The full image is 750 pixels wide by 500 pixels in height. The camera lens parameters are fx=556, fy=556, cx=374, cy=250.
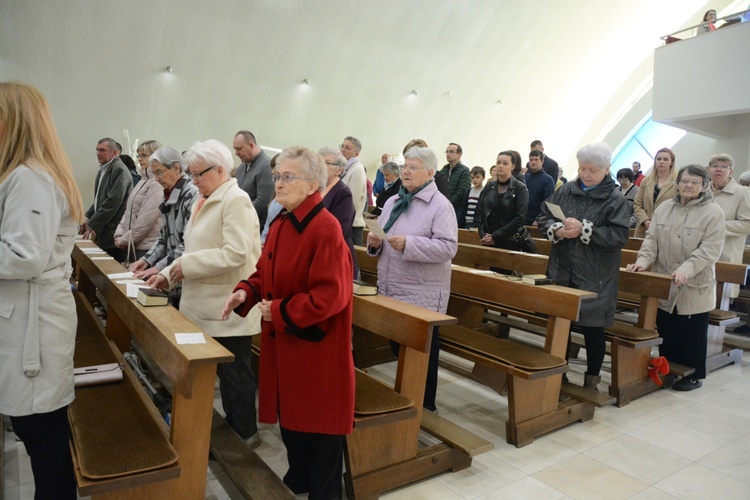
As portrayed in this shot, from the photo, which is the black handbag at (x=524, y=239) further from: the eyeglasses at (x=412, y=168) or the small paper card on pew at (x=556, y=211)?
the eyeglasses at (x=412, y=168)

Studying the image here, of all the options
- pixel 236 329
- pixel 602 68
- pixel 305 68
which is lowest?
pixel 236 329

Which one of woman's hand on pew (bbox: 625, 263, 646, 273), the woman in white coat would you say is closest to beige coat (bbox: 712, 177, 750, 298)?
woman's hand on pew (bbox: 625, 263, 646, 273)

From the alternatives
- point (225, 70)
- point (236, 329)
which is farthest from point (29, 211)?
point (225, 70)

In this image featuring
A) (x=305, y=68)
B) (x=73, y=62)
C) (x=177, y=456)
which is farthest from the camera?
(x=305, y=68)

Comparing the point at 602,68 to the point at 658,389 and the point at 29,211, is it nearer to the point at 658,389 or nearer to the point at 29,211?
the point at 658,389

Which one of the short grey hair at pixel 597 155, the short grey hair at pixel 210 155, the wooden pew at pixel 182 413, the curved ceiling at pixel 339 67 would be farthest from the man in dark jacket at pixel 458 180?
the curved ceiling at pixel 339 67

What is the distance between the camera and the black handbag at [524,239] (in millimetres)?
4660

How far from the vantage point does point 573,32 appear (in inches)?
514

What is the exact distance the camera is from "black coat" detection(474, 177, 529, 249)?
4570 mm

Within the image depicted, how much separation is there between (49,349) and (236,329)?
3.24ft

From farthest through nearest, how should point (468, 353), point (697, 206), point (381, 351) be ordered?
point (381, 351), point (697, 206), point (468, 353)

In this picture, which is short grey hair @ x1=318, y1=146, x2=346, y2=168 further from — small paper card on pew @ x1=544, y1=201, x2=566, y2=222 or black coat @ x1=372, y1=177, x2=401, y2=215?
black coat @ x1=372, y1=177, x2=401, y2=215

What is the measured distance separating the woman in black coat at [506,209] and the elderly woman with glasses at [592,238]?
968mm

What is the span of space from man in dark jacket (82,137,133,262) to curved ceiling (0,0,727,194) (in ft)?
12.4
